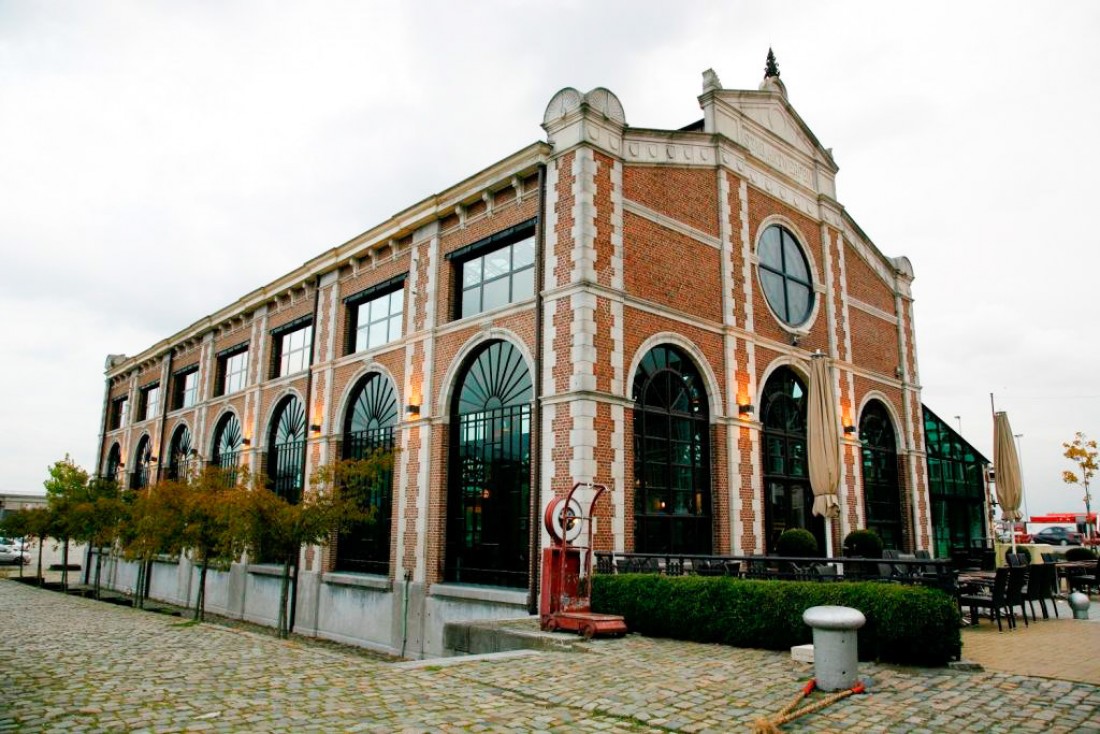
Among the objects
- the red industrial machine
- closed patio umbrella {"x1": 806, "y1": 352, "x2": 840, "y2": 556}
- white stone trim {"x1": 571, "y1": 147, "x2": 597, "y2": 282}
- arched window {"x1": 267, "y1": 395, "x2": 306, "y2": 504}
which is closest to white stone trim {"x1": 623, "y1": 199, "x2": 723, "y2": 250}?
white stone trim {"x1": 571, "y1": 147, "x2": 597, "y2": 282}

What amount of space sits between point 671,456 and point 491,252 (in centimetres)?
595

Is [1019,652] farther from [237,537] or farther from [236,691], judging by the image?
[237,537]

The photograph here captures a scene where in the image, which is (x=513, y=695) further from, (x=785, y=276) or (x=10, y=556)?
(x=10, y=556)

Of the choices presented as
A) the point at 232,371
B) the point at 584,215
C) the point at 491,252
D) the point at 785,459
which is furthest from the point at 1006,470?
the point at 232,371

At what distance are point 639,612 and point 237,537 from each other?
9834 millimetres

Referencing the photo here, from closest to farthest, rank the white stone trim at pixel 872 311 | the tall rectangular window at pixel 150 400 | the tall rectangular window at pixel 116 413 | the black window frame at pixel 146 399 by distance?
1. the white stone trim at pixel 872 311
2. the tall rectangular window at pixel 150 400
3. the black window frame at pixel 146 399
4. the tall rectangular window at pixel 116 413

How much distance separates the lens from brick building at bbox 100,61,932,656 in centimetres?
A: 1391

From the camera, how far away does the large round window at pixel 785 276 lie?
18234mm

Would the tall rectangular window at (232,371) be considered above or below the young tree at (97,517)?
above

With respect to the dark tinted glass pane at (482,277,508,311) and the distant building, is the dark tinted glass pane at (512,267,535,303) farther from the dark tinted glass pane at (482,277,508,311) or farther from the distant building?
the distant building

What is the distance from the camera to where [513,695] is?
6891 mm

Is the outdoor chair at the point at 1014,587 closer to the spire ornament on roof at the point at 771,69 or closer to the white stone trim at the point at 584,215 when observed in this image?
the white stone trim at the point at 584,215

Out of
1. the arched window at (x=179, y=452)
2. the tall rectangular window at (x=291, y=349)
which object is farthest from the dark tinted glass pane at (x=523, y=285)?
the arched window at (x=179, y=452)

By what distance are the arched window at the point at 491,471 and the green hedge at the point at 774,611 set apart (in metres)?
3.28
